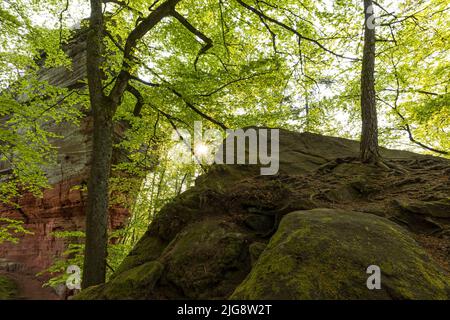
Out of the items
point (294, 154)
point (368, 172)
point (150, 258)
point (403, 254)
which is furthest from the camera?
point (294, 154)

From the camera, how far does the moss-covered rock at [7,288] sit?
12188 mm

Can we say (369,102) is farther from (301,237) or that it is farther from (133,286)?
(133,286)

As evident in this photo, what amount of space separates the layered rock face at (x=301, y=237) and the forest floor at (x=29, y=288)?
1174 centimetres

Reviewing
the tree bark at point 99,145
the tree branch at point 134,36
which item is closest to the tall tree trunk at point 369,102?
the tree branch at point 134,36

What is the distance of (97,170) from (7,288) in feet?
38.1

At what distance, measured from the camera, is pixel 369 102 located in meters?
5.88

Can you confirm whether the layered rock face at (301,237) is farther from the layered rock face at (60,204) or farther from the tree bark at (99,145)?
the layered rock face at (60,204)

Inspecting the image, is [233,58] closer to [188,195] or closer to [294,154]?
Result: [294,154]

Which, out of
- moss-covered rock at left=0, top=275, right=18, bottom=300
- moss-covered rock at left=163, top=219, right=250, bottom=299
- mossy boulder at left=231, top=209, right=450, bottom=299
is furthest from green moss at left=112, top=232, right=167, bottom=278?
moss-covered rock at left=0, top=275, right=18, bottom=300

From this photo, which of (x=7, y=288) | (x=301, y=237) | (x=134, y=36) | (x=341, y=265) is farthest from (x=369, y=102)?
(x=7, y=288)

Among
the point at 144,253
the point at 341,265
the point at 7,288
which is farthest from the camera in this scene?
the point at 7,288
